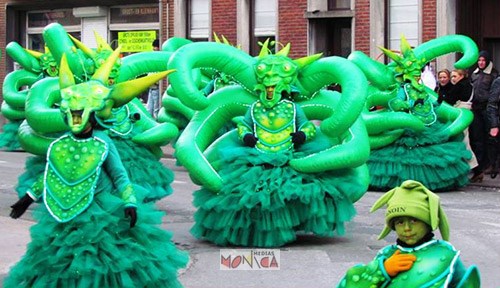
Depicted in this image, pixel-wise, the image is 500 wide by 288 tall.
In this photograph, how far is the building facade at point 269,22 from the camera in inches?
797

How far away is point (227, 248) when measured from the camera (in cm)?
1015

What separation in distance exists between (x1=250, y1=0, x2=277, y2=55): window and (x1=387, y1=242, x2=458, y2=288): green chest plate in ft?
60.7

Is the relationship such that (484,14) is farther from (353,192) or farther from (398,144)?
(353,192)

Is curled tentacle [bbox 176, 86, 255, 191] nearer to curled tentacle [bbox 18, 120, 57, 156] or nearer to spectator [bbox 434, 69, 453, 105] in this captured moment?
curled tentacle [bbox 18, 120, 57, 156]

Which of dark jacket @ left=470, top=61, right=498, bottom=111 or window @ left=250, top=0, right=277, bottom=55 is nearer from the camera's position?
dark jacket @ left=470, top=61, right=498, bottom=111

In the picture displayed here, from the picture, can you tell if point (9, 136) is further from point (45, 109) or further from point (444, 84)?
point (45, 109)

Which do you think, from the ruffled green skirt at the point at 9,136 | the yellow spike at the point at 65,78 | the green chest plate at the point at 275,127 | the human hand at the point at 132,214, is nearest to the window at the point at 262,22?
the ruffled green skirt at the point at 9,136

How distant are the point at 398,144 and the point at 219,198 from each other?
17.5 feet

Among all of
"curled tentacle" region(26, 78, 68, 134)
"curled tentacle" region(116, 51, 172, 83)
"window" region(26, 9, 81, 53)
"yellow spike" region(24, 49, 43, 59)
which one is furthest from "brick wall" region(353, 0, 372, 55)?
"curled tentacle" region(26, 78, 68, 134)

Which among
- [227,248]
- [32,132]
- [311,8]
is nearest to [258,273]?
[227,248]

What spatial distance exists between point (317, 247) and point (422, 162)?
4867mm

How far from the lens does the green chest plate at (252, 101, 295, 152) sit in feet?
33.7

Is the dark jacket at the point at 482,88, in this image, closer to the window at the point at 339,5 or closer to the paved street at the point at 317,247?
the paved street at the point at 317,247

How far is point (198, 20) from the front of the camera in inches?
1005
